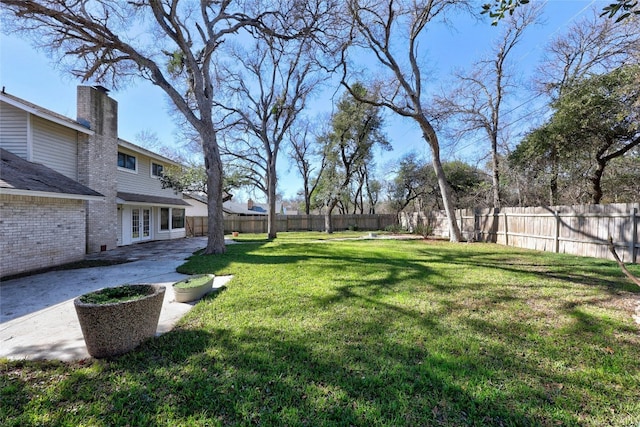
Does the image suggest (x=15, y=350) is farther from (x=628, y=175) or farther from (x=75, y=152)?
(x=628, y=175)

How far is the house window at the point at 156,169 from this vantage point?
48.6 feet

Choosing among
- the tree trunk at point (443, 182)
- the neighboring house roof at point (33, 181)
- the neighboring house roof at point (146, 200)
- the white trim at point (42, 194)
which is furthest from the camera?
the tree trunk at point (443, 182)

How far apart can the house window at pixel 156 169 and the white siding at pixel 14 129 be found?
6.47 meters

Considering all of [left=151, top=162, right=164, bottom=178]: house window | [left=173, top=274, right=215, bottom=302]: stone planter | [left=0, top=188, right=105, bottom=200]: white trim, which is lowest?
[left=173, top=274, right=215, bottom=302]: stone planter

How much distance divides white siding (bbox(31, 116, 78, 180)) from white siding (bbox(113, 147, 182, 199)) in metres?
1.49

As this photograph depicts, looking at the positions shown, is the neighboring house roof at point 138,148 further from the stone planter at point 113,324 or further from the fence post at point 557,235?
the fence post at point 557,235

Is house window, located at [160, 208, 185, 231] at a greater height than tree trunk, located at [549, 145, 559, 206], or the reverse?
tree trunk, located at [549, 145, 559, 206]

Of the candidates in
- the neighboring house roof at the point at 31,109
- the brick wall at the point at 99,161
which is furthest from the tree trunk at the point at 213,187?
the brick wall at the point at 99,161

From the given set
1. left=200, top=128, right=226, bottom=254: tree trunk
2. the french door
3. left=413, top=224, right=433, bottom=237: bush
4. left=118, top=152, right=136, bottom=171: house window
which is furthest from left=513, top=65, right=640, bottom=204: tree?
the french door

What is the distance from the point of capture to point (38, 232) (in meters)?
6.98

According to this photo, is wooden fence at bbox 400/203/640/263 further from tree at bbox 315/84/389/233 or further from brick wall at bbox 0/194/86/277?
brick wall at bbox 0/194/86/277

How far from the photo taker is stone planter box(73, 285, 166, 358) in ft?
8.68

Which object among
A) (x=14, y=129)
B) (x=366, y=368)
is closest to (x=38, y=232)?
(x=14, y=129)

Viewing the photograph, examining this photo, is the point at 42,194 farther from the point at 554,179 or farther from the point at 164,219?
the point at 554,179
